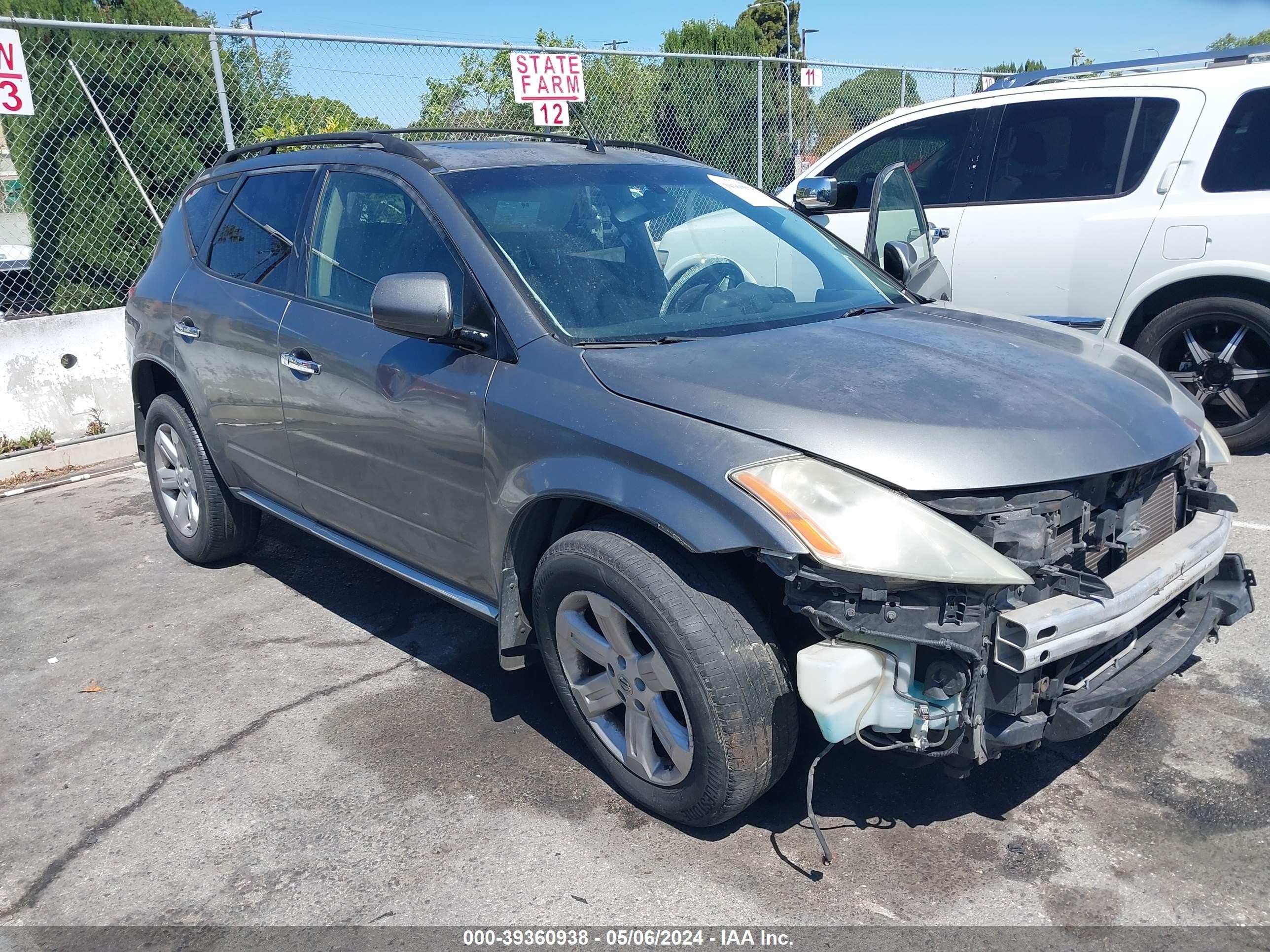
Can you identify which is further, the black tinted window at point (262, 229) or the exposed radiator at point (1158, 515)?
the black tinted window at point (262, 229)

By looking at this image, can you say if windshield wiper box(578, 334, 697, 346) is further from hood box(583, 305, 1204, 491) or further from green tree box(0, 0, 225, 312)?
green tree box(0, 0, 225, 312)

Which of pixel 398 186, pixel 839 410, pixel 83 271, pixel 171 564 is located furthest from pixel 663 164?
pixel 83 271

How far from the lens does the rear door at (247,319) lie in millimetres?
4066

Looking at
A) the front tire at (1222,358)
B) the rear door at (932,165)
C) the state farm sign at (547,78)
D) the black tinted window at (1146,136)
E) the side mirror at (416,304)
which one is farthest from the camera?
the state farm sign at (547,78)

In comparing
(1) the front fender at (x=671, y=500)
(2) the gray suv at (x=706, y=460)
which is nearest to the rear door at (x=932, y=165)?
(2) the gray suv at (x=706, y=460)

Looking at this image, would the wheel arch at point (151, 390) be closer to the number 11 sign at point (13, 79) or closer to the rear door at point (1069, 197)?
the number 11 sign at point (13, 79)

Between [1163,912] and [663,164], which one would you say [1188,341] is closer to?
[663,164]

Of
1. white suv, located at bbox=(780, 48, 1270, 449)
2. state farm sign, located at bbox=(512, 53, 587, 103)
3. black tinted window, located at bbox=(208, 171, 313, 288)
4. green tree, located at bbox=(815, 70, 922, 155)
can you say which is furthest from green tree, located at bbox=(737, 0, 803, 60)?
black tinted window, located at bbox=(208, 171, 313, 288)

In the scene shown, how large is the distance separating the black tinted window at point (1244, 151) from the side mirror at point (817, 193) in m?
2.03

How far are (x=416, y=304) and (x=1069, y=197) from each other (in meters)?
4.58

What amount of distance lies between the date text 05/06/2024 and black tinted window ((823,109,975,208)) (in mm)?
4785

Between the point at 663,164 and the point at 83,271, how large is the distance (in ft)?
20.9

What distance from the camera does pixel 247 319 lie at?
4.16 meters

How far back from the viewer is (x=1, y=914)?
2.73m
